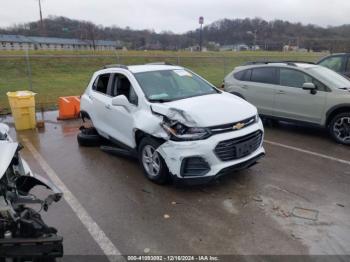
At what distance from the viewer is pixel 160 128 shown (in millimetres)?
5004

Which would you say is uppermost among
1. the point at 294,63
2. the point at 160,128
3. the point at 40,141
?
the point at 294,63

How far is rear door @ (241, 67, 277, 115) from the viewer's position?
27.5ft

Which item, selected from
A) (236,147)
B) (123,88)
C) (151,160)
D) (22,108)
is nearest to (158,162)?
(151,160)

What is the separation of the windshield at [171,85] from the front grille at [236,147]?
1285 millimetres

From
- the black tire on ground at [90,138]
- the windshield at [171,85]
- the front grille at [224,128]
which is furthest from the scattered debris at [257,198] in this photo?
the black tire on ground at [90,138]

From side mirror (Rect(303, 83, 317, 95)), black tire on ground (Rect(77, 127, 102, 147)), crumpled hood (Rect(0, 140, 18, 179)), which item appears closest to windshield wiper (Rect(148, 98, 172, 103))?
black tire on ground (Rect(77, 127, 102, 147))

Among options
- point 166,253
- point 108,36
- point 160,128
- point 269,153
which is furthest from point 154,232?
point 108,36

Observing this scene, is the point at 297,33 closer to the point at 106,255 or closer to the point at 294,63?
the point at 294,63

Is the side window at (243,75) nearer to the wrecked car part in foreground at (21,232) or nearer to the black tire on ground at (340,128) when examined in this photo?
the black tire on ground at (340,128)

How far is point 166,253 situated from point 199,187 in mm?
1687

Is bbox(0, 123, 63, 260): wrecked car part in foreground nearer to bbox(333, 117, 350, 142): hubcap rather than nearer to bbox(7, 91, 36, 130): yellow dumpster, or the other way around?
bbox(333, 117, 350, 142): hubcap

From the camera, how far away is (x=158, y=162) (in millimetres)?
5141

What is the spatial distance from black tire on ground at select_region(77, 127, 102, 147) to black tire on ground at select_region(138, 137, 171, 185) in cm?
218

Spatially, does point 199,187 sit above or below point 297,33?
below
